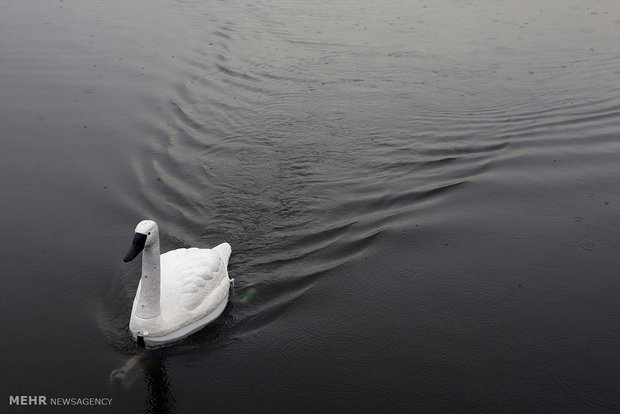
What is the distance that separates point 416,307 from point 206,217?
4694mm

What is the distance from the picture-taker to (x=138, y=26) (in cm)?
2594

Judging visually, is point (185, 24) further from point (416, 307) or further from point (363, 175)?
point (416, 307)

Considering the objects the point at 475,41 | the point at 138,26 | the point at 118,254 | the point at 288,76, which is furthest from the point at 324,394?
the point at 138,26

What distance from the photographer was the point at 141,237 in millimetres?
9352

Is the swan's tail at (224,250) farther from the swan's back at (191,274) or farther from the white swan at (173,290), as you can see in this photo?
the swan's back at (191,274)

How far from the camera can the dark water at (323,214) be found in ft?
30.7

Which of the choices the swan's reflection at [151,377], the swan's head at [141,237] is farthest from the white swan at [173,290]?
the swan's reflection at [151,377]

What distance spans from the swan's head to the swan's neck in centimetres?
13

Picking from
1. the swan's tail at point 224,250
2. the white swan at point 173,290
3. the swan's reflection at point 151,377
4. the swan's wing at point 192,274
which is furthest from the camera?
the swan's tail at point 224,250

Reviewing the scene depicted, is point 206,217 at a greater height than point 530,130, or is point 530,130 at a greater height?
point 530,130

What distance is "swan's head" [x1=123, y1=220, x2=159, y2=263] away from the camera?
367 inches

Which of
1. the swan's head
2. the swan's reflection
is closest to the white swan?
the swan's head

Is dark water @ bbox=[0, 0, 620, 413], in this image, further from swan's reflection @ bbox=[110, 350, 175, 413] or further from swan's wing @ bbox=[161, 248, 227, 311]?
swan's wing @ bbox=[161, 248, 227, 311]

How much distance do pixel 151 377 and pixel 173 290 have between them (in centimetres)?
145
